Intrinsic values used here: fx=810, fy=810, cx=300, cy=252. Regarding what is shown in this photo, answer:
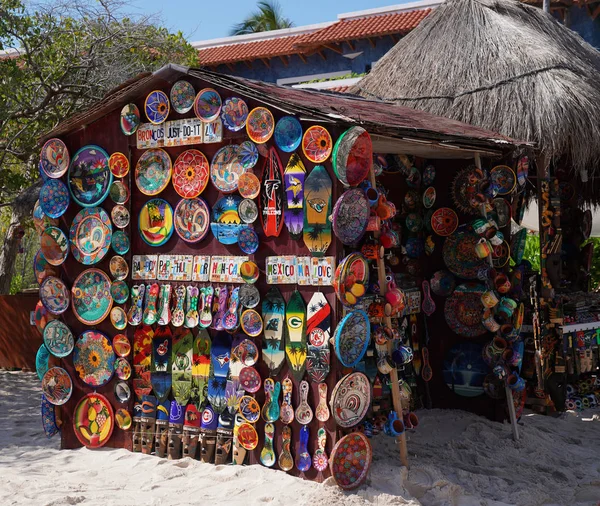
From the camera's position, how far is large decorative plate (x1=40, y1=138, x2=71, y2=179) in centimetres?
612

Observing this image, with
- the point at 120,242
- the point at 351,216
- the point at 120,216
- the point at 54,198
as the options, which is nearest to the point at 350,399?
the point at 351,216

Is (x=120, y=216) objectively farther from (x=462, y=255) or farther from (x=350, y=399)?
(x=462, y=255)

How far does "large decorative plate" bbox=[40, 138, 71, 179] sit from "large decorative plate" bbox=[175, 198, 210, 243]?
1091mm

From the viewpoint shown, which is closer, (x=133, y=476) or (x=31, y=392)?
(x=133, y=476)

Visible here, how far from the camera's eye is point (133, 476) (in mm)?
5266

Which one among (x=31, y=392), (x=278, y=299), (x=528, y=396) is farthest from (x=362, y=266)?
(x=31, y=392)

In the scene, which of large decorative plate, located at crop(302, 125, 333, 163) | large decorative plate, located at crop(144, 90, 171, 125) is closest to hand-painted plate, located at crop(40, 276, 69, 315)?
large decorative plate, located at crop(144, 90, 171, 125)

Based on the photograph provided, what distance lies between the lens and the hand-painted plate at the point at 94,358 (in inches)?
232

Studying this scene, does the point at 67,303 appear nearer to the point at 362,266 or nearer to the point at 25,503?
the point at 25,503

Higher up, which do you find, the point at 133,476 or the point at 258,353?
the point at 258,353

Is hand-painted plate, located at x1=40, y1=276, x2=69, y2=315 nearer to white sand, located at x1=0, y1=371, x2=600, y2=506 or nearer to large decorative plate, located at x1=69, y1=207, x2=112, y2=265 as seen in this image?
large decorative plate, located at x1=69, y1=207, x2=112, y2=265

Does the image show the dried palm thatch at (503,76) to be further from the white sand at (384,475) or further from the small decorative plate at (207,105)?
the small decorative plate at (207,105)

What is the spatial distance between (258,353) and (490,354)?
79.8 inches

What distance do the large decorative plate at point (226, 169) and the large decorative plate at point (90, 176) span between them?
950 mm
